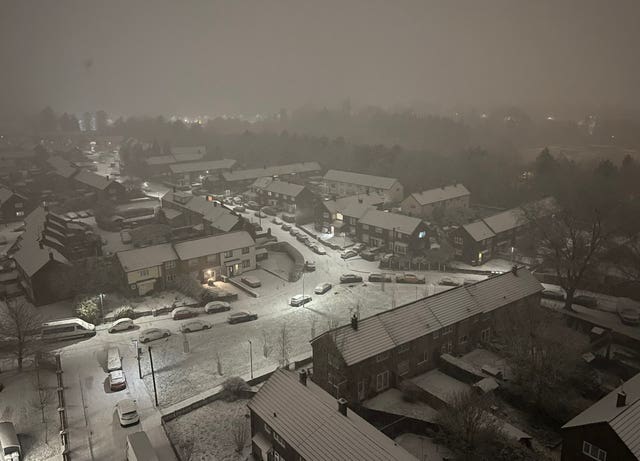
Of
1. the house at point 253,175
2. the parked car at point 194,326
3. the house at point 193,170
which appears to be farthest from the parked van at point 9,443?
the house at point 193,170

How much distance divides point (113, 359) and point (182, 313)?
25.8 feet

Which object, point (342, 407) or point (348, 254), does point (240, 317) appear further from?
point (342, 407)

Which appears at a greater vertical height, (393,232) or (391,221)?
(391,221)

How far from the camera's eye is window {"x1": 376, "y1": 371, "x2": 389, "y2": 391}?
87.3 ft

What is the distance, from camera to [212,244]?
47.2m

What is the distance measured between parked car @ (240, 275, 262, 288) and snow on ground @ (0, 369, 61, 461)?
18559 millimetres

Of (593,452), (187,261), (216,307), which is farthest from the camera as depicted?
(187,261)

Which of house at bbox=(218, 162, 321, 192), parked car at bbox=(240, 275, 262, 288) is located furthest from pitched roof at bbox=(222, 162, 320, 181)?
parked car at bbox=(240, 275, 262, 288)

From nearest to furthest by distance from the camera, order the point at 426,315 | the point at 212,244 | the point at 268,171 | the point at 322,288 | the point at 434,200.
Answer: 1. the point at 426,315
2. the point at 322,288
3. the point at 212,244
4. the point at 434,200
5. the point at 268,171

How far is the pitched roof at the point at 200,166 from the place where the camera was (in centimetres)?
9300

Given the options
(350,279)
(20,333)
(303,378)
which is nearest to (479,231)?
(350,279)

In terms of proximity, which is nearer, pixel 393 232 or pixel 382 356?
pixel 382 356

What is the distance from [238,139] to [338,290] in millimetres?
90950

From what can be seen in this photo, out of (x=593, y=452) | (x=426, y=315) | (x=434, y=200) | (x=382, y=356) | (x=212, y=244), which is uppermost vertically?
(x=434, y=200)
